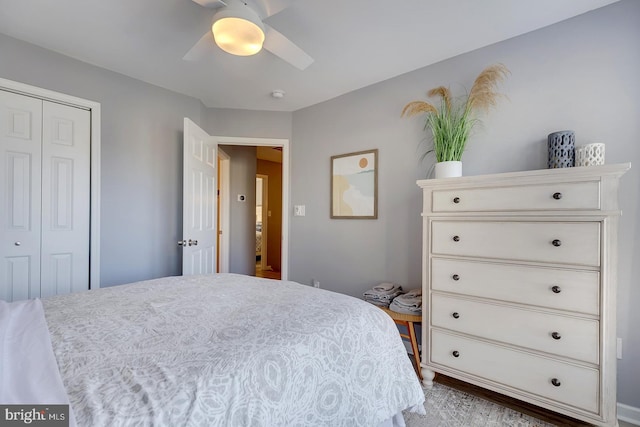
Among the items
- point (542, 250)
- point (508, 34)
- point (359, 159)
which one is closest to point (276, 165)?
point (359, 159)

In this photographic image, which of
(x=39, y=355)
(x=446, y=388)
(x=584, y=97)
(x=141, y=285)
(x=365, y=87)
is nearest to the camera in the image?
(x=39, y=355)

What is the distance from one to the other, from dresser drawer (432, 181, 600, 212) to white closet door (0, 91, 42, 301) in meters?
2.87

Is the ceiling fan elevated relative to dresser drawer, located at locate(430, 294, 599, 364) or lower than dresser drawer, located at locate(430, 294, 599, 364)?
elevated

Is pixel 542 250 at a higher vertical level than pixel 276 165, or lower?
lower

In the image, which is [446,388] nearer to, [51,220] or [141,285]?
[141,285]

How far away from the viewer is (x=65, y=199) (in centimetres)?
230

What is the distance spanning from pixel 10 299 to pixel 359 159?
114 inches

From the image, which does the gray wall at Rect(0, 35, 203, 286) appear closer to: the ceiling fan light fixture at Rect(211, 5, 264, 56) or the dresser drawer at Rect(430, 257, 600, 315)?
the ceiling fan light fixture at Rect(211, 5, 264, 56)

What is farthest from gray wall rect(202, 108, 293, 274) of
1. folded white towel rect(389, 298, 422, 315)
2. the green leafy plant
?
folded white towel rect(389, 298, 422, 315)

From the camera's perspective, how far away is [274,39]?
1.64 meters

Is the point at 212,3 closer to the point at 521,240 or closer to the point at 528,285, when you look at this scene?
the point at 521,240

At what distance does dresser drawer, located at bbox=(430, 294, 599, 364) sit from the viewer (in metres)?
1.44

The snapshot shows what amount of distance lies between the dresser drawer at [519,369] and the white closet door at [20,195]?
115 inches

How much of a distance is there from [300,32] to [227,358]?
1.96 meters
